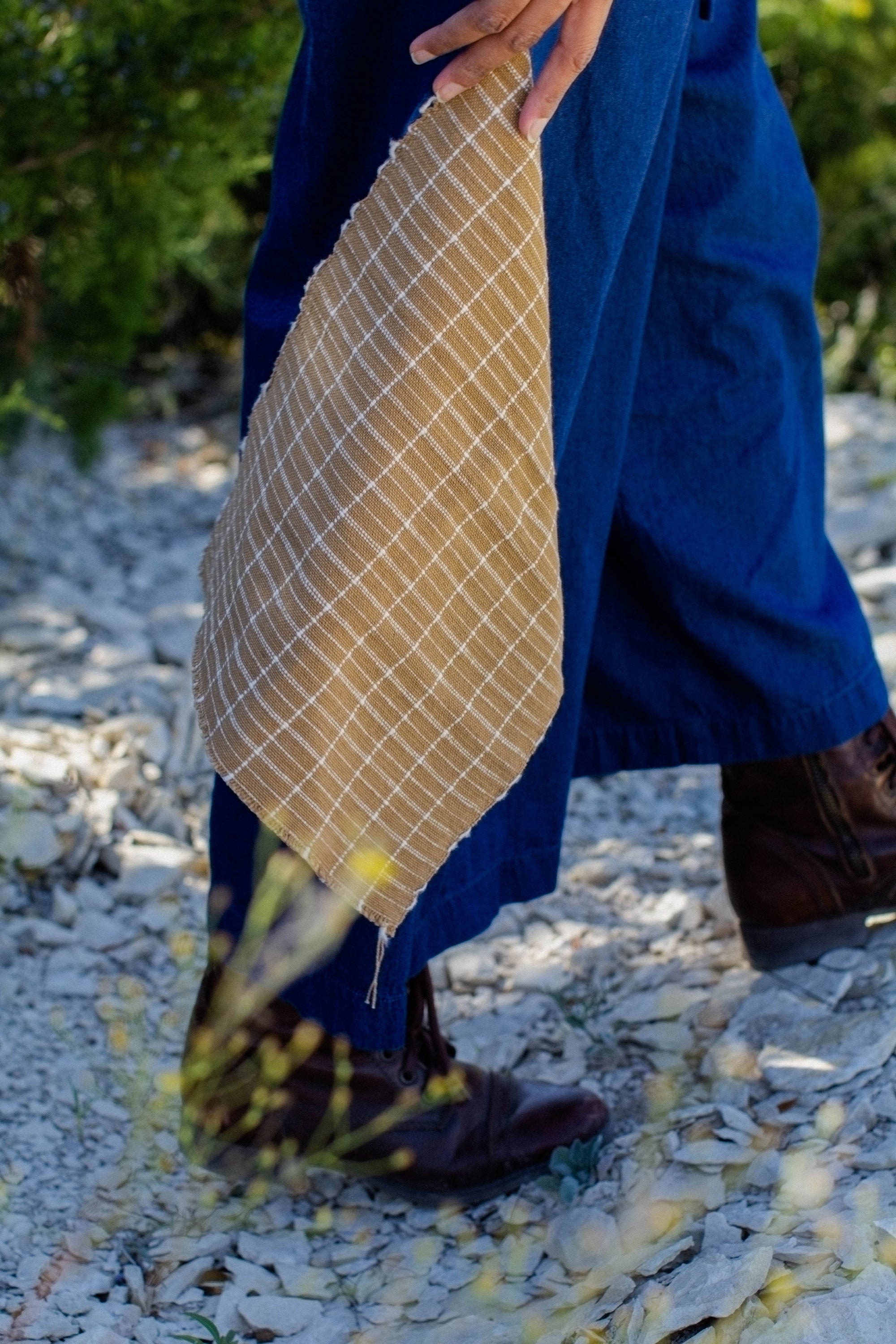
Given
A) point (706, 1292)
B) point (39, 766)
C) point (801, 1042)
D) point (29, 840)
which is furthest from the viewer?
point (39, 766)

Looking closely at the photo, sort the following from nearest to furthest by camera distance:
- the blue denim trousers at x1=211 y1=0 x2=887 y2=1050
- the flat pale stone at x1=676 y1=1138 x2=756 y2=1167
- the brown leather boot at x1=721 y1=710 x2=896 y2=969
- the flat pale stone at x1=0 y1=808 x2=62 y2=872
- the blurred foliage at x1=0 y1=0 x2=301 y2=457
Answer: the blue denim trousers at x1=211 y1=0 x2=887 y2=1050
the flat pale stone at x1=676 y1=1138 x2=756 y2=1167
the brown leather boot at x1=721 y1=710 x2=896 y2=969
the flat pale stone at x1=0 y1=808 x2=62 y2=872
the blurred foliage at x1=0 y1=0 x2=301 y2=457

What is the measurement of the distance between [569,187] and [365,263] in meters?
0.20

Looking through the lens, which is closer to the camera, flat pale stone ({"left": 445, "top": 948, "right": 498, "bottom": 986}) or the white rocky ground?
the white rocky ground

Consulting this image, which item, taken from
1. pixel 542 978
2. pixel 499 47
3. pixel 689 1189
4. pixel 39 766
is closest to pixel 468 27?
pixel 499 47

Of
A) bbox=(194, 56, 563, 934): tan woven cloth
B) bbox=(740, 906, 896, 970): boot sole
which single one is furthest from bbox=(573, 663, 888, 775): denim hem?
bbox=(194, 56, 563, 934): tan woven cloth

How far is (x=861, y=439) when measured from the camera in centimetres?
383

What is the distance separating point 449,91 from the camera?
1.22m

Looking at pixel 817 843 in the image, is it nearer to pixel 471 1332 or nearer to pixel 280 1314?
pixel 471 1332

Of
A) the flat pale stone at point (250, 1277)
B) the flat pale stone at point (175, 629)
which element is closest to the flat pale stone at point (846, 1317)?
the flat pale stone at point (250, 1277)

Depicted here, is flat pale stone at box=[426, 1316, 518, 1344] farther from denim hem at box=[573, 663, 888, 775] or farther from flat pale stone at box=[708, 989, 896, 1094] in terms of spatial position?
denim hem at box=[573, 663, 888, 775]

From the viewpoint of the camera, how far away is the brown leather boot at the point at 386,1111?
1.63m

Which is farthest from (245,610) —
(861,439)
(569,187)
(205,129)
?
(861,439)

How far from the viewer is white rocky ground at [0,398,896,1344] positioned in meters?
1.43

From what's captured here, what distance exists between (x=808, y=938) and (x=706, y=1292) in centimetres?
64
